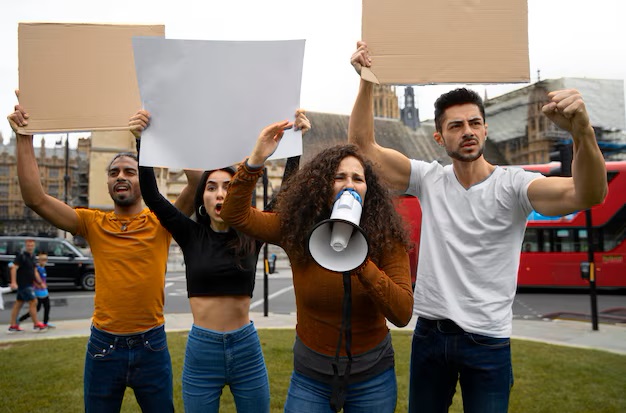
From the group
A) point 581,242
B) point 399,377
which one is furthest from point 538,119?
point 399,377

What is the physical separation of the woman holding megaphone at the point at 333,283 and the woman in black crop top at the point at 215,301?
57cm

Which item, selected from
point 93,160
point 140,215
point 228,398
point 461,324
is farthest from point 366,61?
point 93,160

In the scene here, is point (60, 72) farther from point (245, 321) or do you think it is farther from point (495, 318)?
point (495, 318)

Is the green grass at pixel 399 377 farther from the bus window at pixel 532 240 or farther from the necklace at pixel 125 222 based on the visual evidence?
the bus window at pixel 532 240

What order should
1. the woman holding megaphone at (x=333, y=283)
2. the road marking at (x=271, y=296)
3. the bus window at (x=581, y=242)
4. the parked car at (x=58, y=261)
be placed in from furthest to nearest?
the parked car at (x=58, y=261)
the bus window at (x=581, y=242)
the road marking at (x=271, y=296)
the woman holding megaphone at (x=333, y=283)

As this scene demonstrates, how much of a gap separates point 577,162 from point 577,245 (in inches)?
594

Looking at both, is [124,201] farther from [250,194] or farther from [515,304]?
[515,304]

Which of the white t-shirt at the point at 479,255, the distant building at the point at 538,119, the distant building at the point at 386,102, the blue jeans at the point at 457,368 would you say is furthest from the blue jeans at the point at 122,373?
the distant building at the point at 386,102

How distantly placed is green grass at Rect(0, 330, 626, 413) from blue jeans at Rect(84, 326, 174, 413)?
2.09 meters

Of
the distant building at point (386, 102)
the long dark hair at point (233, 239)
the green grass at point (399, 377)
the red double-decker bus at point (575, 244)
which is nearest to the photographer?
the long dark hair at point (233, 239)

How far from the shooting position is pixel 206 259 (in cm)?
277

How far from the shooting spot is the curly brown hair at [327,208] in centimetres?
212

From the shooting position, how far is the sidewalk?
25.9ft

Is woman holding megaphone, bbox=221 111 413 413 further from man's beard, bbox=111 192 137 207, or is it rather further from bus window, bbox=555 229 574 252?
bus window, bbox=555 229 574 252
